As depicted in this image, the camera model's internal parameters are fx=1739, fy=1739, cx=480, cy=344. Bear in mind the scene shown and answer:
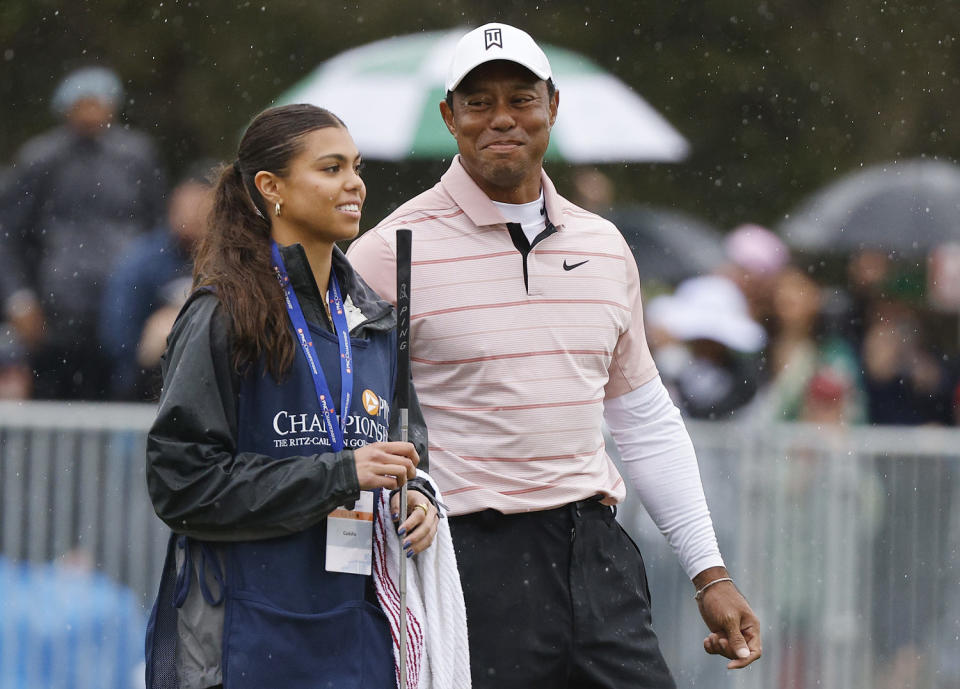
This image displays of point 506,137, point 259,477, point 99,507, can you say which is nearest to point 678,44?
point 99,507

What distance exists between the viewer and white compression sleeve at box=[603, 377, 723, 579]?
177 inches

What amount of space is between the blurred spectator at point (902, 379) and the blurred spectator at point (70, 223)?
149 inches

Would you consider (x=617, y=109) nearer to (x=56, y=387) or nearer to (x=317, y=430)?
(x=56, y=387)

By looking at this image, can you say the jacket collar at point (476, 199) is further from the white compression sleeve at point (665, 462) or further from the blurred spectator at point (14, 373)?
the blurred spectator at point (14, 373)

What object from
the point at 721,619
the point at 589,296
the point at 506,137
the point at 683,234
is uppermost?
the point at 683,234

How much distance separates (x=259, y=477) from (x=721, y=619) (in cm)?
150

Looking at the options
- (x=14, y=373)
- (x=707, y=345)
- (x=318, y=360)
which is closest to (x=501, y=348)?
(x=318, y=360)

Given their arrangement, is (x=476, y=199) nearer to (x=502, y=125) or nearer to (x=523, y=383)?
(x=502, y=125)

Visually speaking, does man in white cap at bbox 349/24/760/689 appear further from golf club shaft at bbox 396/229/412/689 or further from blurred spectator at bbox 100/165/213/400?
blurred spectator at bbox 100/165/213/400

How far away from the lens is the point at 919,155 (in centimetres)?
1691

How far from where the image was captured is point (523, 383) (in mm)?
4078

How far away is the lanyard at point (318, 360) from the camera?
3.47 m

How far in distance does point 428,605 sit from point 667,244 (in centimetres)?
1054

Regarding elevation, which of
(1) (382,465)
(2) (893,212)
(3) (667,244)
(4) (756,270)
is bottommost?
(1) (382,465)
